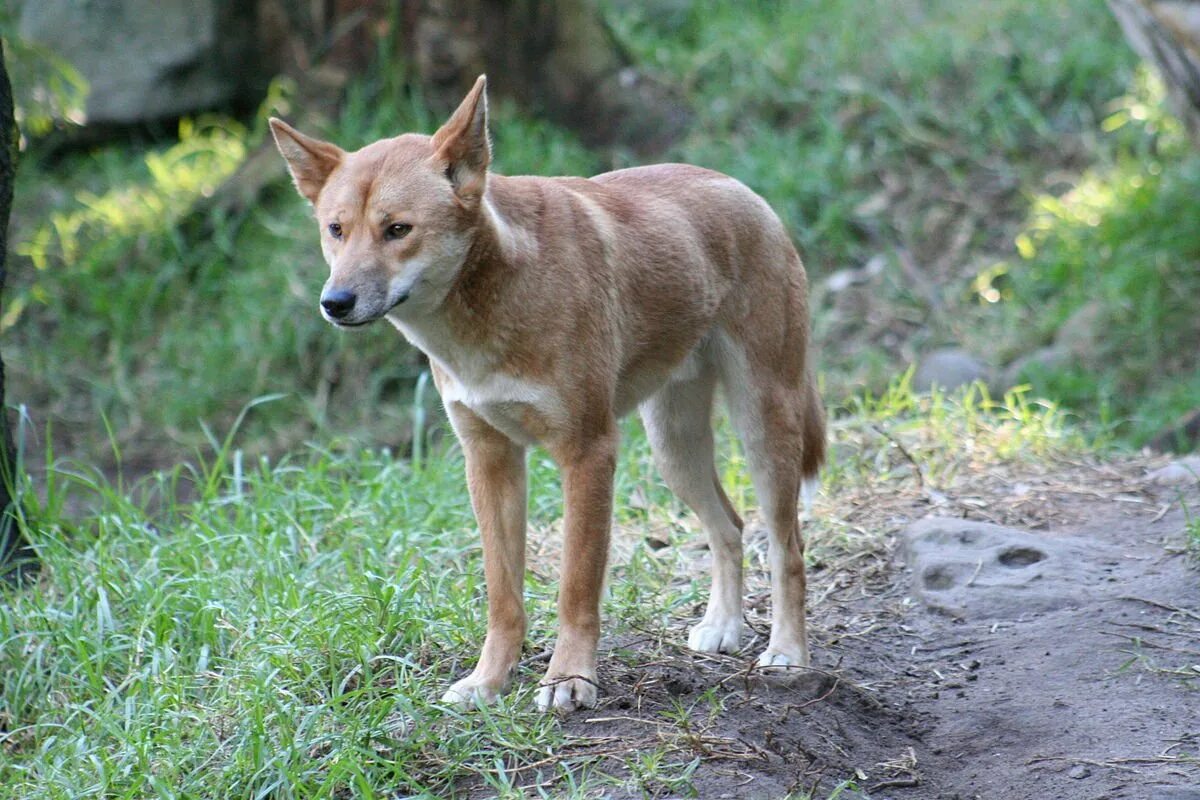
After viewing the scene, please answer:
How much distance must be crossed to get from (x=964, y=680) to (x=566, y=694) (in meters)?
1.33

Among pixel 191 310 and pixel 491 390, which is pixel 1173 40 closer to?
pixel 491 390

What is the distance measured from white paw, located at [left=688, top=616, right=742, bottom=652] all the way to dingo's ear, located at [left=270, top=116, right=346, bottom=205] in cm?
174

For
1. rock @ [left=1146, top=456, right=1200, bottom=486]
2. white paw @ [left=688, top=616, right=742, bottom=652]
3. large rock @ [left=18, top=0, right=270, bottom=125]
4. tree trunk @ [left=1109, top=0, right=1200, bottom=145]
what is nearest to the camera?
white paw @ [left=688, top=616, right=742, bottom=652]

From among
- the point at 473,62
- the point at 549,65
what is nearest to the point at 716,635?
Result: the point at 473,62

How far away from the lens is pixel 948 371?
7750 mm

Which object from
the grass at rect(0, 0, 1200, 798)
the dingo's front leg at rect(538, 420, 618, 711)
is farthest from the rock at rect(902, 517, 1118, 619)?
the dingo's front leg at rect(538, 420, 618, 711)

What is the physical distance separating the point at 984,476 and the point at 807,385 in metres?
1.67

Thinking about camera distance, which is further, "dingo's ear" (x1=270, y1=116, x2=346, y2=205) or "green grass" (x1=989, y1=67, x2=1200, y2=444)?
"green grass" (x1=989, y1=67, x2=1200, y2=444)

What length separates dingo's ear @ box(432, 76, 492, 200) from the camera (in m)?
3.65

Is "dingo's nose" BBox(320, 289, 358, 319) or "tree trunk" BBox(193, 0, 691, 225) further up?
"dingo's nose" BBox(320, 289, 358, 319)

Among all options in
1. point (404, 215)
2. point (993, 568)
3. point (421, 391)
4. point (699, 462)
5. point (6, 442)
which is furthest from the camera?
point (421, 391)

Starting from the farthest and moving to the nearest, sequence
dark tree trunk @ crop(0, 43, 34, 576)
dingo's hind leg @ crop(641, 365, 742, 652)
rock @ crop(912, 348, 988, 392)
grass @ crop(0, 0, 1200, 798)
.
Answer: rock @ crop(912, 348, 988, 392) → dark tree trunk @ crop(0, 43, 34, 576) → dingo's hind leg @ crop(641, 365, 742, 652) → grass @ crop(0, 0, 1200, 798)

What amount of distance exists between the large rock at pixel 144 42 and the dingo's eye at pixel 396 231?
7019 mm

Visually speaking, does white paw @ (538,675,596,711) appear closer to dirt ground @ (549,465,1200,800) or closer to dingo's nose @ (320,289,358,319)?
dirt ground @ (549,465,1200,800)
